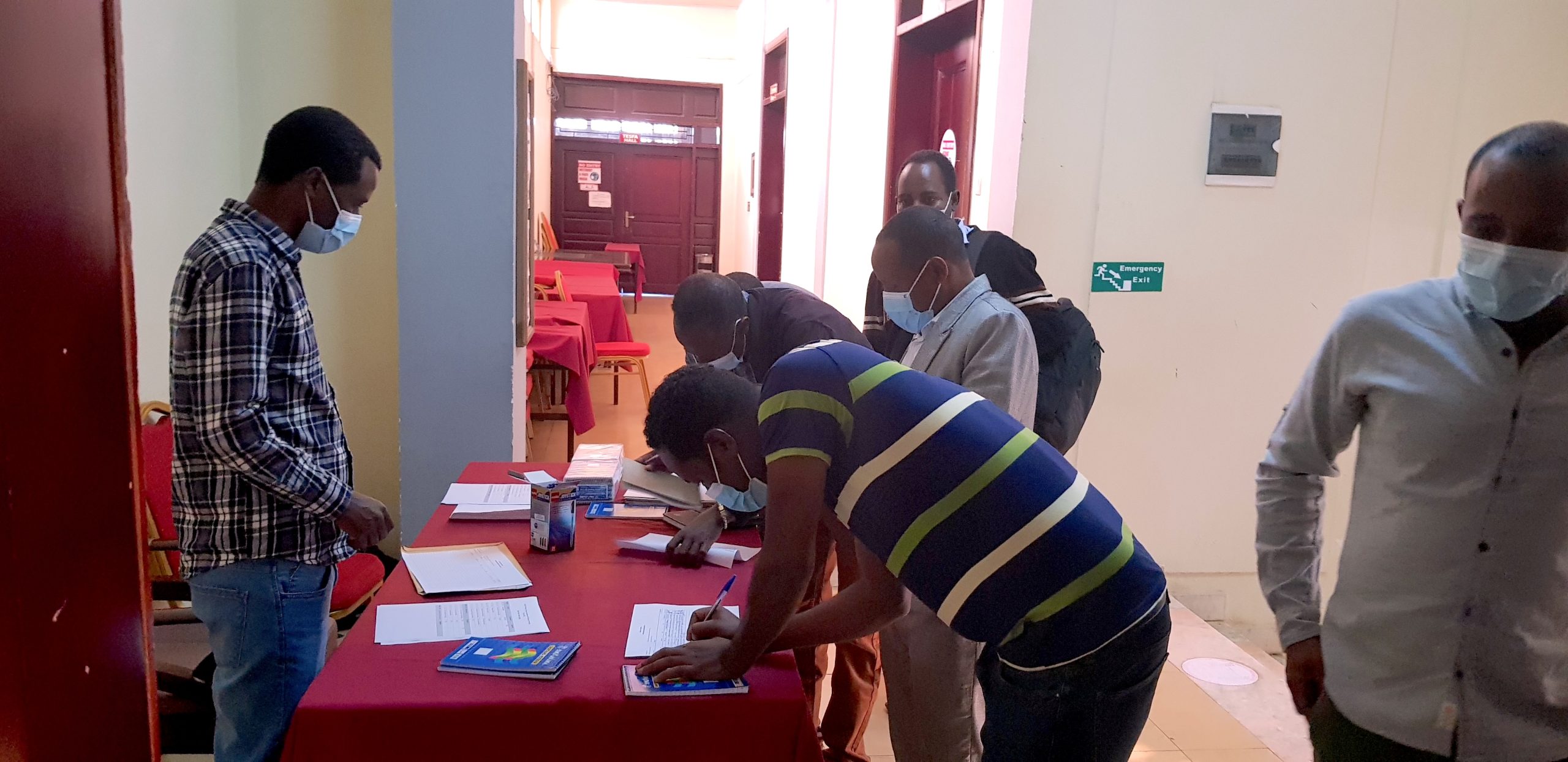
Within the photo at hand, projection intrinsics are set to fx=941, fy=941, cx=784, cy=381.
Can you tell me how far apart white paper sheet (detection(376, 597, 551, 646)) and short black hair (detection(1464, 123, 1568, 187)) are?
148 cm

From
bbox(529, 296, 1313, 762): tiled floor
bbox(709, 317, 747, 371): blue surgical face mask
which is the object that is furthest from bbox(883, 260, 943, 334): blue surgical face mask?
bbox(529, 296, 1313, 762): tiled floor

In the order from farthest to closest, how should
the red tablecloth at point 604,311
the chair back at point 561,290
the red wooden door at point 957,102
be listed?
the red tablecloth at point 604,311
the chair back at point 561,290
the red wooden door at point 957,102

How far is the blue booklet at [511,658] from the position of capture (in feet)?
4.38

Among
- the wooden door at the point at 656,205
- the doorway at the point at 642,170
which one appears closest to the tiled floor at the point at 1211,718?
the wooden door at the point at 656,205

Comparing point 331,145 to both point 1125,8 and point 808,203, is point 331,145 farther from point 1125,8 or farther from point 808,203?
point 808,203

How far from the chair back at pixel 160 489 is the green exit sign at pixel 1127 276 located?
9.45ft

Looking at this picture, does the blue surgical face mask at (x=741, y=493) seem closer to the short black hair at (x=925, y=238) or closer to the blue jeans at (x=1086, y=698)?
the blue jeans at (x=1086, y=698)

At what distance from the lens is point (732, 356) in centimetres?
231

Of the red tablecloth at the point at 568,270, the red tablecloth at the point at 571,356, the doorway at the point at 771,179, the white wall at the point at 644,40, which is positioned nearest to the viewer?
the red tablecloth at the point at 571,356

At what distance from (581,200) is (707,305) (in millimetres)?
9769

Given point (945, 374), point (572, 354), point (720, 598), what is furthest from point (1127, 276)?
point (572, 354)

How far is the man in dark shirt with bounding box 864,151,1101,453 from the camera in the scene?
7.45 ft

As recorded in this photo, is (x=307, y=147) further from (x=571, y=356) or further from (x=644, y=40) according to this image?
(x=644, y=40)

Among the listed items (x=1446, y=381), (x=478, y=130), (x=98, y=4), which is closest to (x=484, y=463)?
(x=478, y=130)
